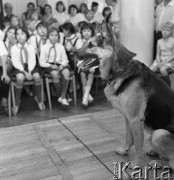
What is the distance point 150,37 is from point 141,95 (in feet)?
11.4

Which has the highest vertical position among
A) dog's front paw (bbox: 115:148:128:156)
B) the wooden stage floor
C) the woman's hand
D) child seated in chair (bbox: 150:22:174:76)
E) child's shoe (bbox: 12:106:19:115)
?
child seated in chair (bbox: 150:22:174:76)

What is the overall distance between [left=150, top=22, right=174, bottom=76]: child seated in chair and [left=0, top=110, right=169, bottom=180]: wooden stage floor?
1923 millimetres

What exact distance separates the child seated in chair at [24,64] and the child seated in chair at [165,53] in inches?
86.7

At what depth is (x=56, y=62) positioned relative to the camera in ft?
17.7

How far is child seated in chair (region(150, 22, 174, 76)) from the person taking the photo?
5.28m

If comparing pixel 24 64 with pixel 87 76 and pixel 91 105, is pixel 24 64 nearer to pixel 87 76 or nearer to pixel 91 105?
pixel 87 76

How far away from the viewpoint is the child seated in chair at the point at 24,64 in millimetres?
5035

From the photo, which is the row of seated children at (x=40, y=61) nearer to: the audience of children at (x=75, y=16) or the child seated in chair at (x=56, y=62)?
the child seated in chair at (x=56, y=62)

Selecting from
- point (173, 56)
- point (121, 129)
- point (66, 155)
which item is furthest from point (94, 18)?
point (66, 155)

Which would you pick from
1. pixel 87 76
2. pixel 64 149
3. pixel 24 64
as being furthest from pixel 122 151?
pixel 24 64

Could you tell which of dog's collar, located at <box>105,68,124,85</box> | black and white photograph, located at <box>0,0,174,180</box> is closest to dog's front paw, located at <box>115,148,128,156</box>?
black and white photograph, located at <box>0,0,174,180</box>

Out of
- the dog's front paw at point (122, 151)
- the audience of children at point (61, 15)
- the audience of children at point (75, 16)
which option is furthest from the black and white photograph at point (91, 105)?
the audience of children at point (61, 15)

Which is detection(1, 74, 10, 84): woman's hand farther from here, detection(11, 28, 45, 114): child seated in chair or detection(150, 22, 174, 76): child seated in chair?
detection(150, 22, 174, 76): child seated in chair

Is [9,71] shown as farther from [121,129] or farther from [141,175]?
[141,175]
